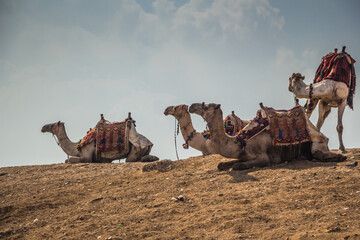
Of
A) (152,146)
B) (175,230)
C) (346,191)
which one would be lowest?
(175,230)

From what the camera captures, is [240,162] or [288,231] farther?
[240,162]

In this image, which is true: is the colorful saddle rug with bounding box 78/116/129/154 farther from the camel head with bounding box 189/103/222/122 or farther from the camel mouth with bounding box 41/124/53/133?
the camel head with bounding box 189/103/222/122

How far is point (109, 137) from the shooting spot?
13188mm

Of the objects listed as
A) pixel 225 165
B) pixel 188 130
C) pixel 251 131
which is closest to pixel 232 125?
pixel 188 130

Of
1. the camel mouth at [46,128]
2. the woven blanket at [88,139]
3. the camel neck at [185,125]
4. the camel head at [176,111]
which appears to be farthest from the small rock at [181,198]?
the camel mouth at [46,128]

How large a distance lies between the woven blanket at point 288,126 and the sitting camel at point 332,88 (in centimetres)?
162

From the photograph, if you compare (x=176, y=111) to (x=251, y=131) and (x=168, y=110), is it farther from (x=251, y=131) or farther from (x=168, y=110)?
(x=251, y=131)

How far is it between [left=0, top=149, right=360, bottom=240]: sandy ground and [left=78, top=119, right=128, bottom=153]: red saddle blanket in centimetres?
418

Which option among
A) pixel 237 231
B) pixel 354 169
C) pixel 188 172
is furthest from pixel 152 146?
pixel 237 231

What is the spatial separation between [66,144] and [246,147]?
357 inches

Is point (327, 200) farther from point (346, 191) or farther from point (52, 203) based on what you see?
point (52, 203)

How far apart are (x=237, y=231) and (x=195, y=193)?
1943 mm

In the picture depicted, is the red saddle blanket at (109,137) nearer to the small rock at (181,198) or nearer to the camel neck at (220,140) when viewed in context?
the camel neck at (220,140)

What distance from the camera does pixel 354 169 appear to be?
21.9 feet
